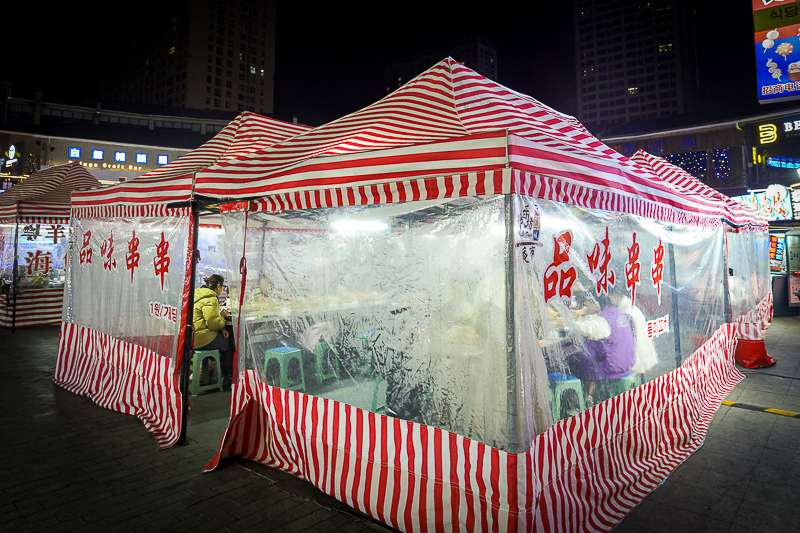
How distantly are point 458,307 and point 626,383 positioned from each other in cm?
214

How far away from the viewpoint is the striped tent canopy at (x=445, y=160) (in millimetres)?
3035

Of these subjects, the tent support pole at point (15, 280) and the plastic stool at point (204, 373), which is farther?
the tent support pole at point (15, 280)

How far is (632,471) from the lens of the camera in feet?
13.5

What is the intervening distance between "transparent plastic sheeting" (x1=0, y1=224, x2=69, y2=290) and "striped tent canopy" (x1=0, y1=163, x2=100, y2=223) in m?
0.64

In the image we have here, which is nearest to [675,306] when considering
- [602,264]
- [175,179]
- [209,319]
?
[602,264]

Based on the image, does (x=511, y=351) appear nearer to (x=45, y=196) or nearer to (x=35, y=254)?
(x=45, y=196)

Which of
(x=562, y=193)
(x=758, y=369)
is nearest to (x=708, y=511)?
(x=562, y=193)

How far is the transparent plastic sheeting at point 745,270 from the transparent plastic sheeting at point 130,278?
896 centimetres

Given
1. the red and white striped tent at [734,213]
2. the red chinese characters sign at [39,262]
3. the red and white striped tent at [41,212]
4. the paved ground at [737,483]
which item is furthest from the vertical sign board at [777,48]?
the red chinese characters sign at [39,262]

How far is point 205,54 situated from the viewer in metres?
82.9

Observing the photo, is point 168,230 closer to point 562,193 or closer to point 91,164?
point 562,193

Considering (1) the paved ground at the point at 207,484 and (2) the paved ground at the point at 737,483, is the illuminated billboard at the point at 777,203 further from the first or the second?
(1) the paved ground at the point at 207,484

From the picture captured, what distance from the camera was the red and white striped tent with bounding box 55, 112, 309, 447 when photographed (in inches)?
213

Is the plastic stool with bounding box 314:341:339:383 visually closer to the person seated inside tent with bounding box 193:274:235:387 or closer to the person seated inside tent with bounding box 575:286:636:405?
the person seated inside tent with bounding box 575:286:636:405
